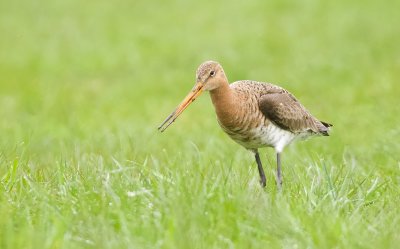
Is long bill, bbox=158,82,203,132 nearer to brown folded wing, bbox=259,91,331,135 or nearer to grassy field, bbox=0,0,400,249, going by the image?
grassy field, bbox=0,0,400,249

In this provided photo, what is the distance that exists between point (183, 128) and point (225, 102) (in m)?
4.52

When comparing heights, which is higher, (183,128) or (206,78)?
(206,78)

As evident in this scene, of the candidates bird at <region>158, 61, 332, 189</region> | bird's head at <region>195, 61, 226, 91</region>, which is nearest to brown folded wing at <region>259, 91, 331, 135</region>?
bird at <region>158, 61, 332, 189</region>

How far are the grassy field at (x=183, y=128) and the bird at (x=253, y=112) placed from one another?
238 mm

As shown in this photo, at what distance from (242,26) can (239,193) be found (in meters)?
13.3

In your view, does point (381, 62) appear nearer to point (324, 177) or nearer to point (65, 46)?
point (65, 46)

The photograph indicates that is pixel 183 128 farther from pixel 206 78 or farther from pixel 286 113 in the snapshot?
pixel 206 78

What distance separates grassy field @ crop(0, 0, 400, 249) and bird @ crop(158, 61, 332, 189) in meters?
0.24

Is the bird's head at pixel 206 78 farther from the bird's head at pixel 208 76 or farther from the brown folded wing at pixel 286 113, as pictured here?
the brown folded wing at pixel 286 113

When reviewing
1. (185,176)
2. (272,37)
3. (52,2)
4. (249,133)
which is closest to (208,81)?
(249,133)

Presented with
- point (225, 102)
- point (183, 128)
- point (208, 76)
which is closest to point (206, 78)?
point (208, 76)

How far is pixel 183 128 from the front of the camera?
1063 centimetres

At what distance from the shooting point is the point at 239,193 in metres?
4.82

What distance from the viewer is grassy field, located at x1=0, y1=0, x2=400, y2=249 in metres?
4.59
